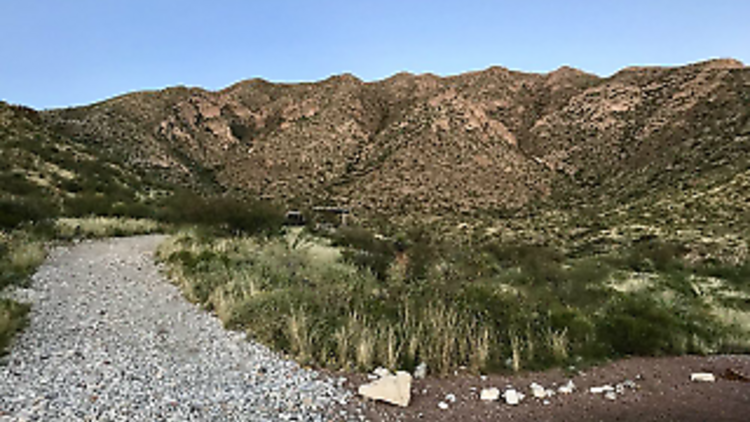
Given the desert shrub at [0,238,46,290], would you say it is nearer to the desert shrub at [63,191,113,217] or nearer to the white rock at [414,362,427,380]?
the desert shrub at [63,191,113,217]

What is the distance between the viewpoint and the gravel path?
5.32 meters

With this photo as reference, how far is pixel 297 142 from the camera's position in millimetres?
Answer: 62438

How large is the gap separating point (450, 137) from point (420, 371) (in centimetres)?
5263

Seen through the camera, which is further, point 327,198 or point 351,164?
point 351,164

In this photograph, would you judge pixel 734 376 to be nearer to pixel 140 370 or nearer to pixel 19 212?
pixel 140 370

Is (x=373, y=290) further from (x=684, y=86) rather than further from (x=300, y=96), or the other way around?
(x=300, y=96)

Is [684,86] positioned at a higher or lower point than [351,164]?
higher

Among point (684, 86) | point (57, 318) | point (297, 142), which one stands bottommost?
point (57, 318)

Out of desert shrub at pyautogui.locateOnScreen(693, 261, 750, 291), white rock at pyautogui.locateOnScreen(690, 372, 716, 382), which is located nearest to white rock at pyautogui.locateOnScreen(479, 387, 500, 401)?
white rock at pyautogui.locateOnScreen(690, 372, 716, 382)

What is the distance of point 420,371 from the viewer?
286 inches

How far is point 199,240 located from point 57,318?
8.74 meters

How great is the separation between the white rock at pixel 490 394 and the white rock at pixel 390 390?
3.75ft

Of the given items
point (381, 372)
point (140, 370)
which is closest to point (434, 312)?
point (381, 372)

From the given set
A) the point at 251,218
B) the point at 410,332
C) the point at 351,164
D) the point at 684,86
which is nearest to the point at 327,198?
the point at 351,164
